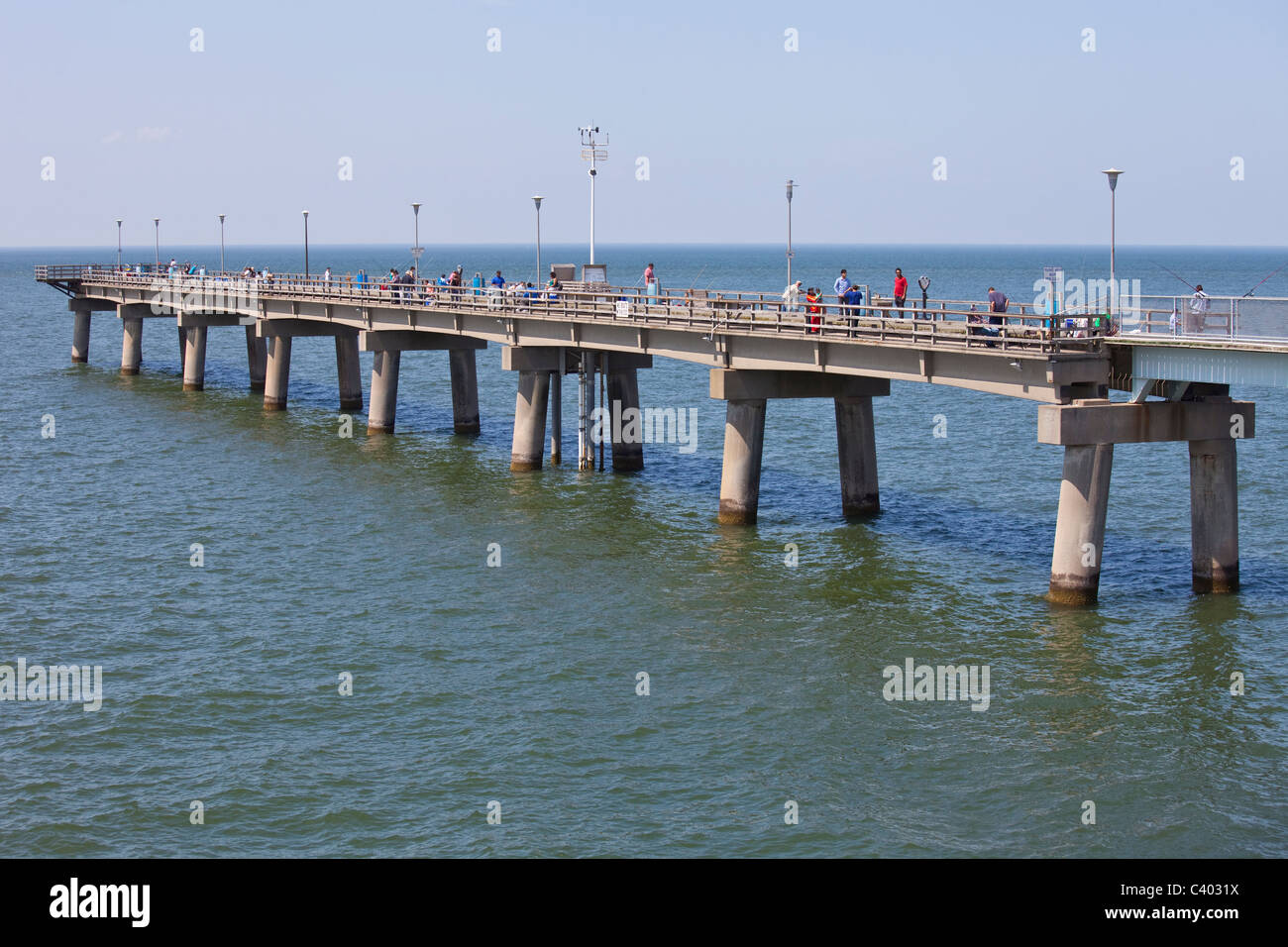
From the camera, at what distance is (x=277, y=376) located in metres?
64.4

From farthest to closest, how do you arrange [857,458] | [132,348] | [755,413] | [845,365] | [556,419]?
[132,348] < [556,419] < [857,458] < [755,413] < [845,365]

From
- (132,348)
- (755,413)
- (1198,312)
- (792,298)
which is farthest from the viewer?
(132,348)

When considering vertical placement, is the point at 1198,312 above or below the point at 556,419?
above

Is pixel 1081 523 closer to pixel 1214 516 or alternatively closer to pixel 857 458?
pixel 1214 516

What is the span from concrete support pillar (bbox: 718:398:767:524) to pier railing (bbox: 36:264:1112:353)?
218 cm

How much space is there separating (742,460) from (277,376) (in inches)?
1251

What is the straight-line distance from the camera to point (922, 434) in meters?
60.3

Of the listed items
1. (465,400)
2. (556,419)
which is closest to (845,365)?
(556,419)

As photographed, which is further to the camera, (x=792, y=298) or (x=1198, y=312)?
(x=792, y=298)

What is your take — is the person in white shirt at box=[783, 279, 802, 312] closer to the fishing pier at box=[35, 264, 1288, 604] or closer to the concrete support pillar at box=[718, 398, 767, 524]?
the fishing pier at box=[35, 264, 1288, 604]

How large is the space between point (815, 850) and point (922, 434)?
138 ft

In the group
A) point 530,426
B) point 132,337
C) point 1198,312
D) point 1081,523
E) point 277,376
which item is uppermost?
point 132,337
